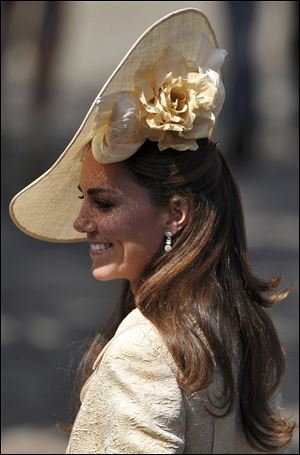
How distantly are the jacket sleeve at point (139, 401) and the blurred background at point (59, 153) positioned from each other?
76.3 inches

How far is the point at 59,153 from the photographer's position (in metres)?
7.03

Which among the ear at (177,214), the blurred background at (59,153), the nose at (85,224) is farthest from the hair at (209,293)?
the blurred background at (59,153)

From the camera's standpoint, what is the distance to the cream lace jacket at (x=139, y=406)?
2004 mm

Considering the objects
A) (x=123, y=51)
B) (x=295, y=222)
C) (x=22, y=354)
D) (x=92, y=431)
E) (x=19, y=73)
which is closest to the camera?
(x=92, y=431)


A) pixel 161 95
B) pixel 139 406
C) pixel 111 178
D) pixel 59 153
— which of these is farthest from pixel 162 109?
pixel 59 153

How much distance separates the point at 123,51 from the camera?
9.89m

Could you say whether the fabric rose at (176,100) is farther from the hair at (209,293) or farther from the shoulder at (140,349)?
the shoulder at (140,349)

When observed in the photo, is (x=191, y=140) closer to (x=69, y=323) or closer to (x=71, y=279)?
(x=69, y=323)

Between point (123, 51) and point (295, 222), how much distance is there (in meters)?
3.86

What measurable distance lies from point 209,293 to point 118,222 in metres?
0.22

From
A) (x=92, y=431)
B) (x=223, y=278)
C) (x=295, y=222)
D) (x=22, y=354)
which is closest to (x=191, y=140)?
(x=223, y=278)

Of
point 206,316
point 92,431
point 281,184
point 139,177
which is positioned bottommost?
point 92,431

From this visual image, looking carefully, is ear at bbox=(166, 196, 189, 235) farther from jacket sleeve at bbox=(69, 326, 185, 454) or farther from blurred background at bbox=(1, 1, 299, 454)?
blurred background at bbox=(1, 1, 299, 454)

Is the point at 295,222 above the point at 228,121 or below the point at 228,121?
below
